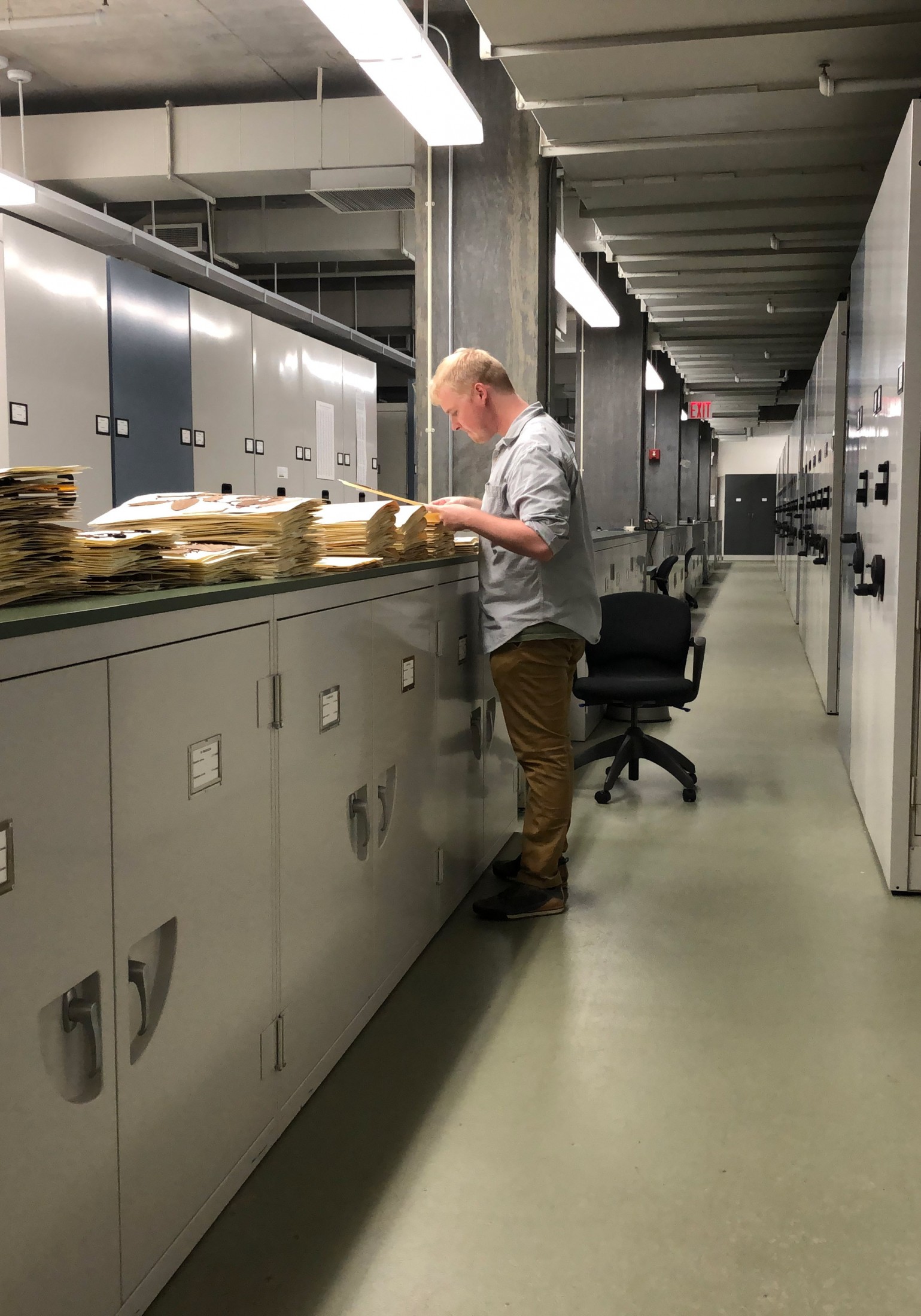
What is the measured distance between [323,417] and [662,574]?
10.4ft

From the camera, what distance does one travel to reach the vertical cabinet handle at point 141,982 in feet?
5.46

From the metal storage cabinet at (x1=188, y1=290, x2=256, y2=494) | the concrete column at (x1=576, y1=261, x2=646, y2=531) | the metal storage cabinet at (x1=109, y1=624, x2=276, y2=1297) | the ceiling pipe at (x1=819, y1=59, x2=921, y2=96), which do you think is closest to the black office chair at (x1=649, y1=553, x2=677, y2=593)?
the concrete column at (x1=576, y1=261, x2=646, y2=531)

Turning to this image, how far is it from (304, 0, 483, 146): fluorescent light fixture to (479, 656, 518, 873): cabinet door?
2.01 m

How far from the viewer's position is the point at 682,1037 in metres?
2.72

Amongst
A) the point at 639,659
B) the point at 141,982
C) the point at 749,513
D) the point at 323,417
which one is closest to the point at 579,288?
the point at 639,659

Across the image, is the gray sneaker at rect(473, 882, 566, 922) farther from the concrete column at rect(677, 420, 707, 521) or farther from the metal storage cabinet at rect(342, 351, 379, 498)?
the concrete column at rect(677, 420, 707, 521)

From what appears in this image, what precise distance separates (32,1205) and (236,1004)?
0.62 metres

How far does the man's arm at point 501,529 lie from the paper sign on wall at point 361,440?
719 centimetres

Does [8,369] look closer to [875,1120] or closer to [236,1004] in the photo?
[236,1004]

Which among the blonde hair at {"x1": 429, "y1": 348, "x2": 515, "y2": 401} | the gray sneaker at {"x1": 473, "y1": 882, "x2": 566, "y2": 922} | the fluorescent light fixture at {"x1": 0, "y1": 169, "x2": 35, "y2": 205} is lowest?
the gray sneaker at {"x1": 473, "y1": 882, "x2": 566, "y2": 922}

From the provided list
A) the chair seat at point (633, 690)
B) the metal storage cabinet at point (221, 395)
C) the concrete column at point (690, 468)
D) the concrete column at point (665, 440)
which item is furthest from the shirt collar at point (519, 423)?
the concrete column at point (690, 468)

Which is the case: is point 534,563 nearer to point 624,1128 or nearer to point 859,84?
point 624,1128

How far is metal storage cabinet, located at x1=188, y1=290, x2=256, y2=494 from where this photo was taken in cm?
708

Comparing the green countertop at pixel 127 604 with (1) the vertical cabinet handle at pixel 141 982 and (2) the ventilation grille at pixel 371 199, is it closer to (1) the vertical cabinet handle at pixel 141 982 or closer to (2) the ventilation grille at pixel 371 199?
(1) the vertical cabinet handle at pixel 141 982
